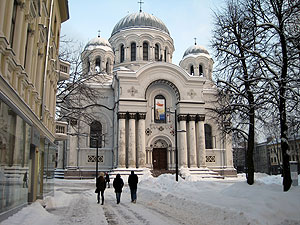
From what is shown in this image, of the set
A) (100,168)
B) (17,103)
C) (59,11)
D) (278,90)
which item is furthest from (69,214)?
(100,168)

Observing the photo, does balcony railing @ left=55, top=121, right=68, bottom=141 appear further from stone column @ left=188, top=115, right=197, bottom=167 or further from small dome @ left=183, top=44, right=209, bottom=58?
small dome @ left=183, top=44, right=209, bottom=58

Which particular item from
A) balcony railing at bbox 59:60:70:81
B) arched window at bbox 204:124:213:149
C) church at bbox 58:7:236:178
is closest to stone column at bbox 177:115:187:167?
church at bbox 58:7:236:178

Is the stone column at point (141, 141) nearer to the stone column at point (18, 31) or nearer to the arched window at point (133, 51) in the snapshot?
the arched window at point (133, 51)

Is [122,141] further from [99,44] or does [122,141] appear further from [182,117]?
[99,44]

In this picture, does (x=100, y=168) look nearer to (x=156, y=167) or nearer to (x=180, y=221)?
(x=156, y=167)

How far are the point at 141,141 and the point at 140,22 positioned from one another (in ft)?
61.0

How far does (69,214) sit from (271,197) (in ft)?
20.5

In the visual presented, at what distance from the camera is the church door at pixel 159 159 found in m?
32.7

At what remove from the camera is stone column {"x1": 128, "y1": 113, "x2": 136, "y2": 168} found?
30047 millimetres

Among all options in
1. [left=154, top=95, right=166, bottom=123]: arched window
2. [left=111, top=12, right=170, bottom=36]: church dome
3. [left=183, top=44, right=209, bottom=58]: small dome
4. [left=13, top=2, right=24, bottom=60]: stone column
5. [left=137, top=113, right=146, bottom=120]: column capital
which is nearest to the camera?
[left=13, top=2, right=24, bottom=60]: stone column

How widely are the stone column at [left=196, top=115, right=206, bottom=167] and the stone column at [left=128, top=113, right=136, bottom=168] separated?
665 centimetres

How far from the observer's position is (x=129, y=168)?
97.7 ft

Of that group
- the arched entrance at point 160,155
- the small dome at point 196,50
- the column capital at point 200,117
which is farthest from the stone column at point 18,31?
the small dome at point 196,50

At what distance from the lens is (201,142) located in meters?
32.0
